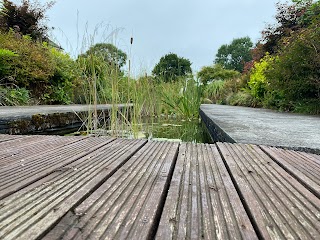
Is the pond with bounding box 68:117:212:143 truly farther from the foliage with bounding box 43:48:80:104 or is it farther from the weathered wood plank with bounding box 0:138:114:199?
the foliage with bounding box 43:48:80:104

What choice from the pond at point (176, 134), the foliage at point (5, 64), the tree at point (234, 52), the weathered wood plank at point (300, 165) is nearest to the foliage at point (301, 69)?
the pond at point (176, 134)

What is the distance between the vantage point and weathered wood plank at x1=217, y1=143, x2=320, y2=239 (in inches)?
19.2

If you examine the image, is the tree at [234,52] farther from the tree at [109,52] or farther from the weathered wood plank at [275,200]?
the weathered wood plank at [275,200]

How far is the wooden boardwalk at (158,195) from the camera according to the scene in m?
0.47

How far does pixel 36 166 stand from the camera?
0.88 m

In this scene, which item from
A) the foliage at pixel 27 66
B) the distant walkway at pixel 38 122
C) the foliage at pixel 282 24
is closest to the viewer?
the distant walkway at pixel 38 122

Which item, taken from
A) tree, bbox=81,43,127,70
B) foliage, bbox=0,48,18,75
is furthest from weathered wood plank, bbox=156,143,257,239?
foliage, bbox=0,48,18,75

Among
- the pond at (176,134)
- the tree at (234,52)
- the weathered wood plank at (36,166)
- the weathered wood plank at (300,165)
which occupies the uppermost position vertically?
the tree at (234,52)

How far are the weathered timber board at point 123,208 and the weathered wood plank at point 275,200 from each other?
0.18 metres

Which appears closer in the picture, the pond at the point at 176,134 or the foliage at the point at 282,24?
the pond at the point at 176,134

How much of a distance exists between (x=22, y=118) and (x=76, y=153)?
1369mm

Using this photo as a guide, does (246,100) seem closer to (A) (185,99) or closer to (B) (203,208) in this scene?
(A) (185,99)

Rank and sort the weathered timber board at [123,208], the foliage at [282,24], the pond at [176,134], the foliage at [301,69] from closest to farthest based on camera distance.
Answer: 1. the weathered timber board at [123,208]
2. the pond at [176,134]
3. the foliage at [301,69]
4. the foliage at [282,24]

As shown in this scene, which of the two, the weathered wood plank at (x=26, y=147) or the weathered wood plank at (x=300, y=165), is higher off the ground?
the weathered wood plank at (x=300, y=165)
